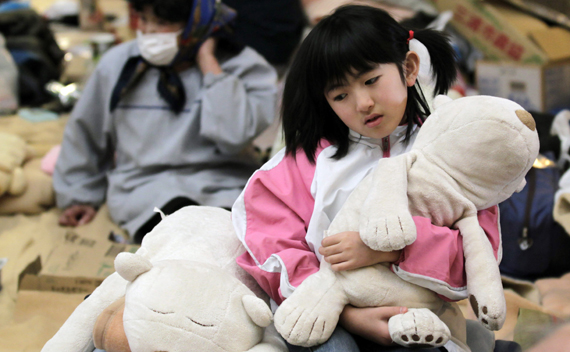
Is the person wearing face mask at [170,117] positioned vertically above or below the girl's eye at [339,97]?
below

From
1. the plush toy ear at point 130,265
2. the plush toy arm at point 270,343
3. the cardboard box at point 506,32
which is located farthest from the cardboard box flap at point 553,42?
the plush toy ear at point 130,265

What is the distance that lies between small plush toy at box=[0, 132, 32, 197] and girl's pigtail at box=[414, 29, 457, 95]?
1396mm

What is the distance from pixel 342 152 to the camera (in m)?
0.83

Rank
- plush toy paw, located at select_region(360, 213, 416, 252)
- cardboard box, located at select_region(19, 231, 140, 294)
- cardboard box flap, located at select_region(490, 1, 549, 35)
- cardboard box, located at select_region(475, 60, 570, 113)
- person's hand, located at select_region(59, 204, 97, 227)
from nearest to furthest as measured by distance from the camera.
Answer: plush toy paw, located at select_region(360, 213, 416, 252), cardboard box, located at select_region(19, 231, 140, 294), person's hand, located at select_region(59, 204, 97, 227), cardboard box, located at select_region(475, 60, 570, 113), cardboard box flap, located at select_region(490, 1, 549, 35)

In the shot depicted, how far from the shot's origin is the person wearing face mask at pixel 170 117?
144 centimetres

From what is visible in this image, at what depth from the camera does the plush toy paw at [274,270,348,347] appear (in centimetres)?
69

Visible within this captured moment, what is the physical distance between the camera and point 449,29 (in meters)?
2.35

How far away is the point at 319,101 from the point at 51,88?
210cm

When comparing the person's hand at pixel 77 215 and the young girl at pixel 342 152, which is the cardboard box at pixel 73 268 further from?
the young girl at pixel 342 152

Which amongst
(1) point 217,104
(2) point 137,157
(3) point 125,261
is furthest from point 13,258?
(3) point 125,261

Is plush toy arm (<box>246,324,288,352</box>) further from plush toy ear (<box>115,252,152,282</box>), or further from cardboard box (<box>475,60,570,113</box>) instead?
cardboard box (<box>475,60,570,113</box>)

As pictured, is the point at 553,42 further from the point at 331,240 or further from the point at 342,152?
the point at 331,240

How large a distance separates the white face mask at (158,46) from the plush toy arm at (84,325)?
793 millimetres

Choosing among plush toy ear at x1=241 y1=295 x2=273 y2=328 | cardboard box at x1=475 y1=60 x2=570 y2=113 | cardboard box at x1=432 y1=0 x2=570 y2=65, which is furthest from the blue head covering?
cardboard box at x1=432 y1=0 x2=570 y2=65
